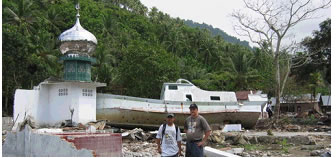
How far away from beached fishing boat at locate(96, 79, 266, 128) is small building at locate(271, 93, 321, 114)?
25.2m

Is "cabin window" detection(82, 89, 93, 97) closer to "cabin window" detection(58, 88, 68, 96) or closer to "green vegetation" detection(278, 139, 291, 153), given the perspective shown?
"cabin window" detection(58, 88, 68, 96)

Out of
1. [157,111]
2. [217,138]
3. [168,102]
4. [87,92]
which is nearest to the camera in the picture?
[217,138]

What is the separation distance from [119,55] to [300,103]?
2686 cm

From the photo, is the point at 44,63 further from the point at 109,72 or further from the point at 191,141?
the point at 191,141

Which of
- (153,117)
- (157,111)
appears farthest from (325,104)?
(153,117)

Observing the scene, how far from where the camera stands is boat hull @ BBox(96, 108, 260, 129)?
19.3 meters

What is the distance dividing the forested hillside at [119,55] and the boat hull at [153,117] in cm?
484

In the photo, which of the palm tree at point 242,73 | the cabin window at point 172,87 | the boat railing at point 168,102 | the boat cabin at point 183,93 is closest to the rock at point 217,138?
the boat railing at point 168,102

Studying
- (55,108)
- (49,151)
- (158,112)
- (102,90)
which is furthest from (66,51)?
(102,90)

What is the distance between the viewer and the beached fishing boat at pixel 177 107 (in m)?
19.4

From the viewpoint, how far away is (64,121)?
56.3 feet

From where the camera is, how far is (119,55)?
43281mm

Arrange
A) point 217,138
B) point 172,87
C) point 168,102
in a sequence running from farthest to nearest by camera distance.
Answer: point 172,87, point 168,102, point 217,138

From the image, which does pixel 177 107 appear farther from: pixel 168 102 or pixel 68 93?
pixel 68 93
